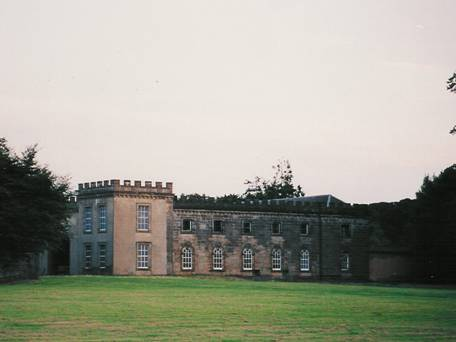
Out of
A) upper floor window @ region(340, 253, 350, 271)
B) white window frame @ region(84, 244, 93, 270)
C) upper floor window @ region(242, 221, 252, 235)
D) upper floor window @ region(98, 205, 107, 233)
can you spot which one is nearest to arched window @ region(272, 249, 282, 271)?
upper floor window @ region(242, 221, 252, 235)

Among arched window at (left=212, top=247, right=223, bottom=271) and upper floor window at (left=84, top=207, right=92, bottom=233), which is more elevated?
upper floor window at (left=84, top=207, right=92, bottom=233)

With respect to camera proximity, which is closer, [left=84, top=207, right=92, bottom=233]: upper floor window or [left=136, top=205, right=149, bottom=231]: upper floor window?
[left=136, top=205, right=149, bottom=231]: upper floor window

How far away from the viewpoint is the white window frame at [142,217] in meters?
76.1

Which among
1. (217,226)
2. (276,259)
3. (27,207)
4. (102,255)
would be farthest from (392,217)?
(27,207)

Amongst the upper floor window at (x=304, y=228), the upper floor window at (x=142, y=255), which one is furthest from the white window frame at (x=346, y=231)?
the upper floor window at (x=142, y=255)

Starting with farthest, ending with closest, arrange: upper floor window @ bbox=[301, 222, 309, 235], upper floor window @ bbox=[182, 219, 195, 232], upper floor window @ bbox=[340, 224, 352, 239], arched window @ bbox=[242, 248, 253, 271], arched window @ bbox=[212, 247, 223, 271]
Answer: upper floor window @ bbox=[340, 224, 352, 239] < upper floor window @ bbox=[301, 222, 309, 235] < arched window @ bbox=[242, 248, 253, 271] < arched window @ bbox=[212, 247, 223, 271] < upper floor window @ bbox=[182, 219, 195, 232]

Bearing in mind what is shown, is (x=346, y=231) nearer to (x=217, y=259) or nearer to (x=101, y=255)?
(x=217, y=259)

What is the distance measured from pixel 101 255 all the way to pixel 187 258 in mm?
7216

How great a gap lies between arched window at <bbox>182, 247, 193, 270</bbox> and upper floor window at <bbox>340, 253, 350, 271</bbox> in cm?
1658

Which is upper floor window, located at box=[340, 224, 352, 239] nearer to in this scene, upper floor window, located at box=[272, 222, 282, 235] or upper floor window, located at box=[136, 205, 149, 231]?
upper floor window, located at box=[272, 222, 282, 235]

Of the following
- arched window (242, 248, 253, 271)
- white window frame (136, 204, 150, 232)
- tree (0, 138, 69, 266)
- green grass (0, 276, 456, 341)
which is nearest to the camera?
green grass (0, 276, 456, 341)

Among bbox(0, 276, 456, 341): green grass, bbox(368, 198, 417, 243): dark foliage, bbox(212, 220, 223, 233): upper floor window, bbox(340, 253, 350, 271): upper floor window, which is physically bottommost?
bbox(0, 276, 456, 341): green grass

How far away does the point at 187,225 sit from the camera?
78.9m

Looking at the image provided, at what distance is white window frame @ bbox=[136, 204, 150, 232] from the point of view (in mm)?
76119
